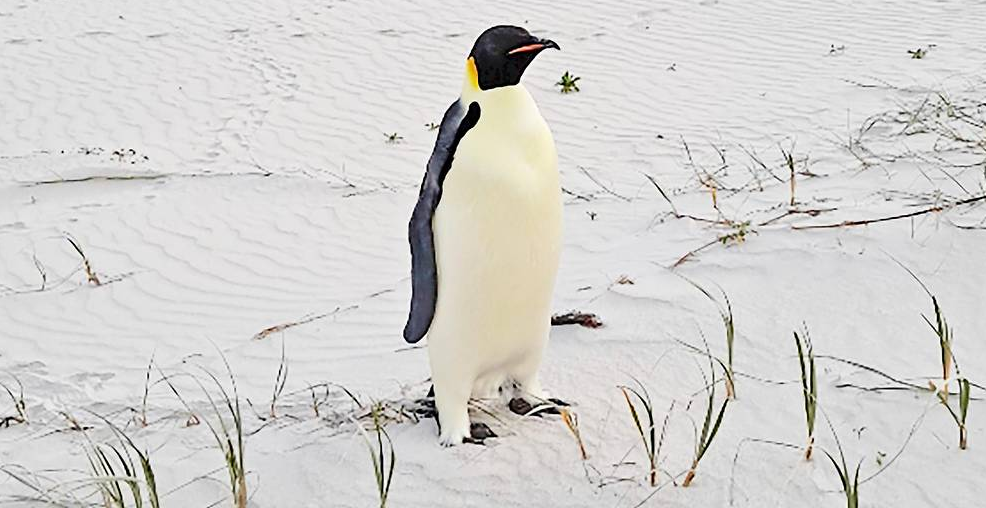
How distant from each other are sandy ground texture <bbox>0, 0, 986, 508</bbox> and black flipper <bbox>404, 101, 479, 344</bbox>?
0.40 meters

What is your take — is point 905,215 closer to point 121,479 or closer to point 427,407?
point 427,407

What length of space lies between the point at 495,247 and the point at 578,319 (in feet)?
3.44

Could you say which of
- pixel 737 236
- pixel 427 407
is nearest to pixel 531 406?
pixel 427 407

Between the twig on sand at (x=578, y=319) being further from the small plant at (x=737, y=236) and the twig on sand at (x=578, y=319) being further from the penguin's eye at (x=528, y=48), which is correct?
the penguin's eye at (x=528, y=48)

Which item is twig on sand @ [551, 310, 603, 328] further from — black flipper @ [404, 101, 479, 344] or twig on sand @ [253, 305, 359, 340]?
twig on sand @ [253, 305, 359, 340]

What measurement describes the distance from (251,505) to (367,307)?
2290 millimetres

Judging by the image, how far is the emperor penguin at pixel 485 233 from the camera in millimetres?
2928

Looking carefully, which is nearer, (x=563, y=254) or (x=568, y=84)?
(x=563, y=254)

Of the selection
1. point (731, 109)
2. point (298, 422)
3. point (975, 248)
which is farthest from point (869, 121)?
point (298, 422)

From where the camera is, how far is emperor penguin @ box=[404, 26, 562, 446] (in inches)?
115

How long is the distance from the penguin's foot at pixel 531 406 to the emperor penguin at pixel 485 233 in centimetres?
15

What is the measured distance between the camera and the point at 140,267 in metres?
6.19

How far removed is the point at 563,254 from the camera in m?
5.45

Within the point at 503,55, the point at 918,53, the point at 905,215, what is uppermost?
the point at 503,55
